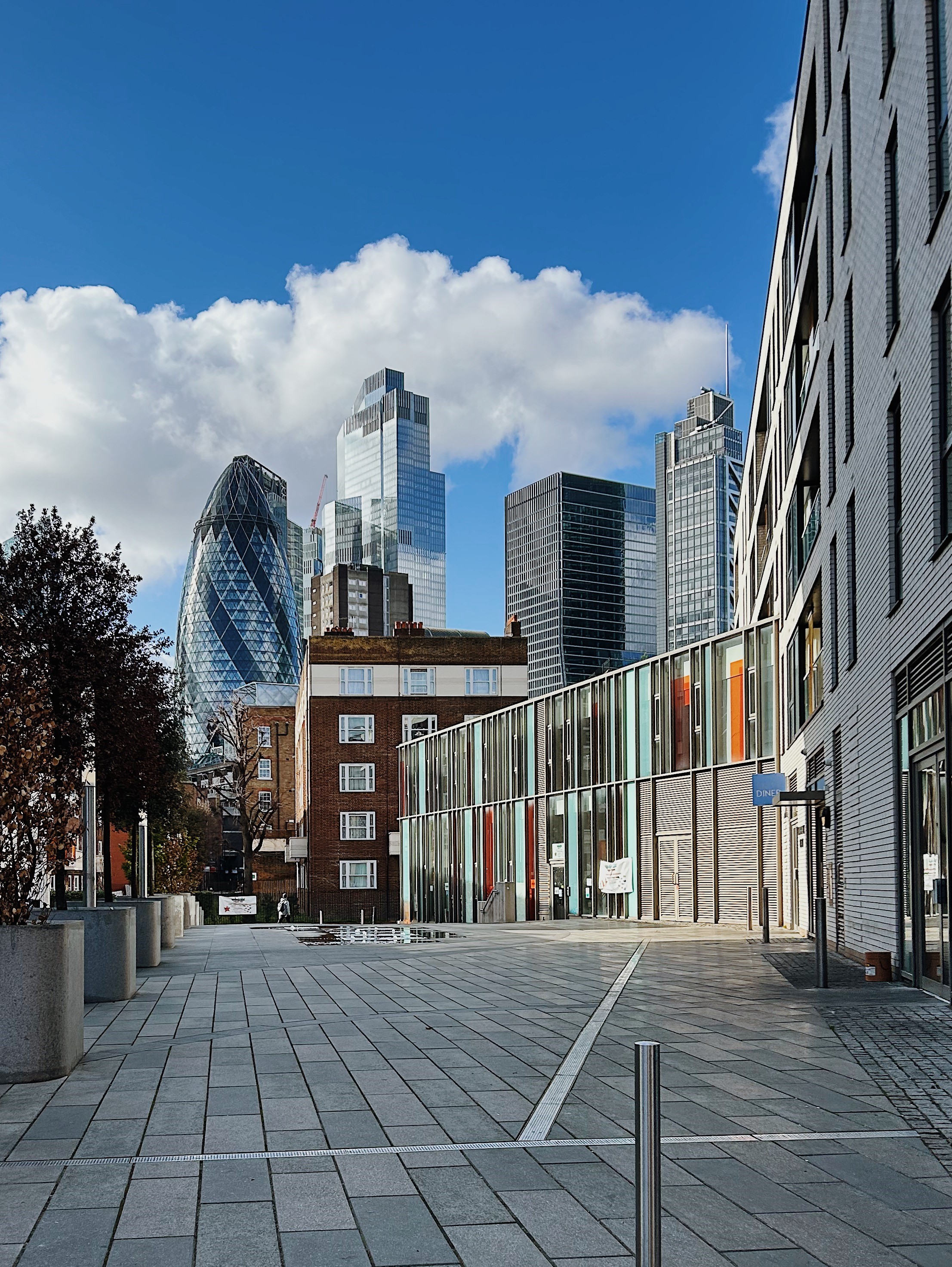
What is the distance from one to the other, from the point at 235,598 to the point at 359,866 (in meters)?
121

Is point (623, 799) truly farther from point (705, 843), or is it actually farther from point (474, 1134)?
point (474, 1134)

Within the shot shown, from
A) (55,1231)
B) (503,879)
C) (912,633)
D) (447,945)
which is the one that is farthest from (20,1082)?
(503,879)

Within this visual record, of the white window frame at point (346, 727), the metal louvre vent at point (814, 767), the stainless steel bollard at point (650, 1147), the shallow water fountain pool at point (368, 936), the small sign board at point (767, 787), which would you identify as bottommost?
the shallow water fountain pool at point (368, 936)

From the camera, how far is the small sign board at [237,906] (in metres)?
53.4

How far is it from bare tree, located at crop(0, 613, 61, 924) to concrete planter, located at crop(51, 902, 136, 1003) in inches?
178

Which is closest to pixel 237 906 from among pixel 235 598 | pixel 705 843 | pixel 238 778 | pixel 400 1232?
pixel 238 778

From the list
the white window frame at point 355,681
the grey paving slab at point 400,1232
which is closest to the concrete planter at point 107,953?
the grey paving slab at point 400,1232

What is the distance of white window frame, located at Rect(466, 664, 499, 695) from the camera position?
6397cm

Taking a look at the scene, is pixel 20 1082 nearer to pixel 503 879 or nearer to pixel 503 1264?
pixel 503 1264

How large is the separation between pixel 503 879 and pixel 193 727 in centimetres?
14441

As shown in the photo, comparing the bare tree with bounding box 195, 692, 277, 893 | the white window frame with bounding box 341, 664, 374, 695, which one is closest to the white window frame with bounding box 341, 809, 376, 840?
the bare tree with bounding box 195, 692, 277, 893

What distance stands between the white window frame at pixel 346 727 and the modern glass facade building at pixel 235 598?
118340 millimetres

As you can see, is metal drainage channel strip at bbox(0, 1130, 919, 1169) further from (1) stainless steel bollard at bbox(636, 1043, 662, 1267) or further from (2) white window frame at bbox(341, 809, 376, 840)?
(2) white window frame at bbox(341, 809, 376, 840)

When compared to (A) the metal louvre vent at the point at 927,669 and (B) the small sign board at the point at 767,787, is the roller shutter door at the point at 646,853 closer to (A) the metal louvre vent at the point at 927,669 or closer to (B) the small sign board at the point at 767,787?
(B) the small sign board at the point at 767,787
